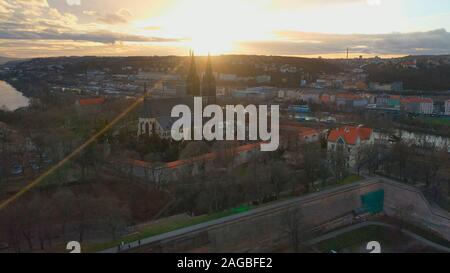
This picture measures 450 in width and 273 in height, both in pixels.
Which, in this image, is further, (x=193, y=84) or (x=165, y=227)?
(x=193, y=84)

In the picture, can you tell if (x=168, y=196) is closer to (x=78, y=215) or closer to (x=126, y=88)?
(x=78, y=215)

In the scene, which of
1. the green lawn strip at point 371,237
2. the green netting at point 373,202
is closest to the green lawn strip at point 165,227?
the green lawn strip at point 371,237

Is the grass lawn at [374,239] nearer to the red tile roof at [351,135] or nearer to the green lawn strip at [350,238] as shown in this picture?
the green lawn strip at [350,238]

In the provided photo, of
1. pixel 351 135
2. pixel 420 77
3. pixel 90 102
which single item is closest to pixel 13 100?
pixel 90 102

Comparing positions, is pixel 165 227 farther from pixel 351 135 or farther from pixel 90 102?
pixel 90 102

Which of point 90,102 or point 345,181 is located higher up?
point 90,102

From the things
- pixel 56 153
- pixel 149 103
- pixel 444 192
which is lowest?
pixel 444 192

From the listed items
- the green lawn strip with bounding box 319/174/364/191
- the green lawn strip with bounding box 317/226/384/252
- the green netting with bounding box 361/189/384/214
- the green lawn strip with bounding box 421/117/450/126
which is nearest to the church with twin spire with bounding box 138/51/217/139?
the green lawn strip with bounding box 319/174/364/191

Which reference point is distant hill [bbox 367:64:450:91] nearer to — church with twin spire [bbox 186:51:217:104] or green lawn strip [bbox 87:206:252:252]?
church with twin spire [bbox 186:51:217:104]
